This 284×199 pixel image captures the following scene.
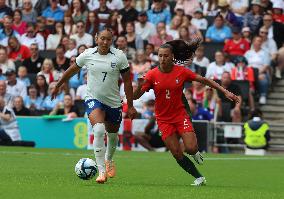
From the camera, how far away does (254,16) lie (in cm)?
3020

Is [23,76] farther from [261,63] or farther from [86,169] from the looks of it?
[86,169]

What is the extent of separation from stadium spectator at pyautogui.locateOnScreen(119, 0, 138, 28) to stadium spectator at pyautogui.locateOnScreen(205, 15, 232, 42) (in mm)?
2573

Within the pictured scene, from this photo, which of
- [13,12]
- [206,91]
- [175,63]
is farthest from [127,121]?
[175,63]

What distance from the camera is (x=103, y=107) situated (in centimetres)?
1606

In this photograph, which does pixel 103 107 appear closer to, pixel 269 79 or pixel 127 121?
pixel 127 121

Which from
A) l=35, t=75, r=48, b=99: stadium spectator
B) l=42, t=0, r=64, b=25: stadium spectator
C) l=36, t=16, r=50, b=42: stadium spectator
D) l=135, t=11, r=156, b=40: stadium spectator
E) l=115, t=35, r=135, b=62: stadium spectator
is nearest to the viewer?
l=35, t=75, r=48, b=99: stadium spectator

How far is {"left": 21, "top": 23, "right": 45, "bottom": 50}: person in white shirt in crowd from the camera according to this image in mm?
31891

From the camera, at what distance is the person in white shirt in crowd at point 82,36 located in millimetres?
30870

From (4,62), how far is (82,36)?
2.43 meters

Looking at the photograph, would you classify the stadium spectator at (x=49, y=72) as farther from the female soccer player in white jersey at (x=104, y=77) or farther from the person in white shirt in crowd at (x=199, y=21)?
the female soccer player in white jersey at (x=104, y=77)

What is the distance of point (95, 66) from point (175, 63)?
1303 mm

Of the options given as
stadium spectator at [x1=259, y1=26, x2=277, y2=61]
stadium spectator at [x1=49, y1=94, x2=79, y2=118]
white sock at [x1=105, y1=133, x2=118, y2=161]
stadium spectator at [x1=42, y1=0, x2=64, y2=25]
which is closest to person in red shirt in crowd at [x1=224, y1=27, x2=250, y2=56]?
stadium spectator at [x1=259, y1=26, x2=277, y2=61]

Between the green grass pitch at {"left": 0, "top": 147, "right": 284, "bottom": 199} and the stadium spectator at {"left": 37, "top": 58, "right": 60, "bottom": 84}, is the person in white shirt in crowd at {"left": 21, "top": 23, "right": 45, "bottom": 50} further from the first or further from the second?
the green grass pitch at {"left": 0, "top": 147, "right": 284, "bottom": 199}

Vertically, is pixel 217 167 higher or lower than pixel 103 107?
lower
